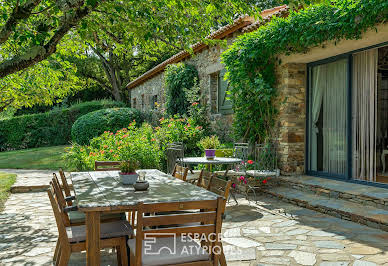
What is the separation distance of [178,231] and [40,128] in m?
17.8

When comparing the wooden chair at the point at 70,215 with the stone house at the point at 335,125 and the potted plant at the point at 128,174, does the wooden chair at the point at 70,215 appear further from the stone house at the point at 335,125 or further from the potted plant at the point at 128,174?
the stone house at the point at 335,125

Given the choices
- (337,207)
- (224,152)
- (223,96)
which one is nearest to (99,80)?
(223,96)

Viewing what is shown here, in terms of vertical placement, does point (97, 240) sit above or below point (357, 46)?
below

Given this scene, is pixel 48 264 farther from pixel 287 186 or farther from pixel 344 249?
pixel 287 186

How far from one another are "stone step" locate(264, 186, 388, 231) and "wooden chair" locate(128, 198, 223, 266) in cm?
277

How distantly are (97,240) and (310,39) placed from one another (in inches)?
182

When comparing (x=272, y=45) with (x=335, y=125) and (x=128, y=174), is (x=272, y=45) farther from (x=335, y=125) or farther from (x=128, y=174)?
(x=128, y=174)

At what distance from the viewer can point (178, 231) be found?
225cm

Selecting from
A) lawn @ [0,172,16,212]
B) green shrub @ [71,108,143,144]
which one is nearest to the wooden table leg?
lawn @ [0,172,16,212]

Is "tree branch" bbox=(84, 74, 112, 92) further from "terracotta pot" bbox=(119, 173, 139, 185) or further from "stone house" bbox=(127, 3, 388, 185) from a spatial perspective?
"terracotta pot" bbox=(119, 173, 139, 185)

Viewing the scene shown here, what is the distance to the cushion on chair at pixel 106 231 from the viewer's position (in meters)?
2.69

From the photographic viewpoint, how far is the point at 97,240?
8.10ft

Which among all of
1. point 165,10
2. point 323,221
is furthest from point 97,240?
point 165,10

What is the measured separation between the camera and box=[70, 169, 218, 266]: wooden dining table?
2459 millimetres
